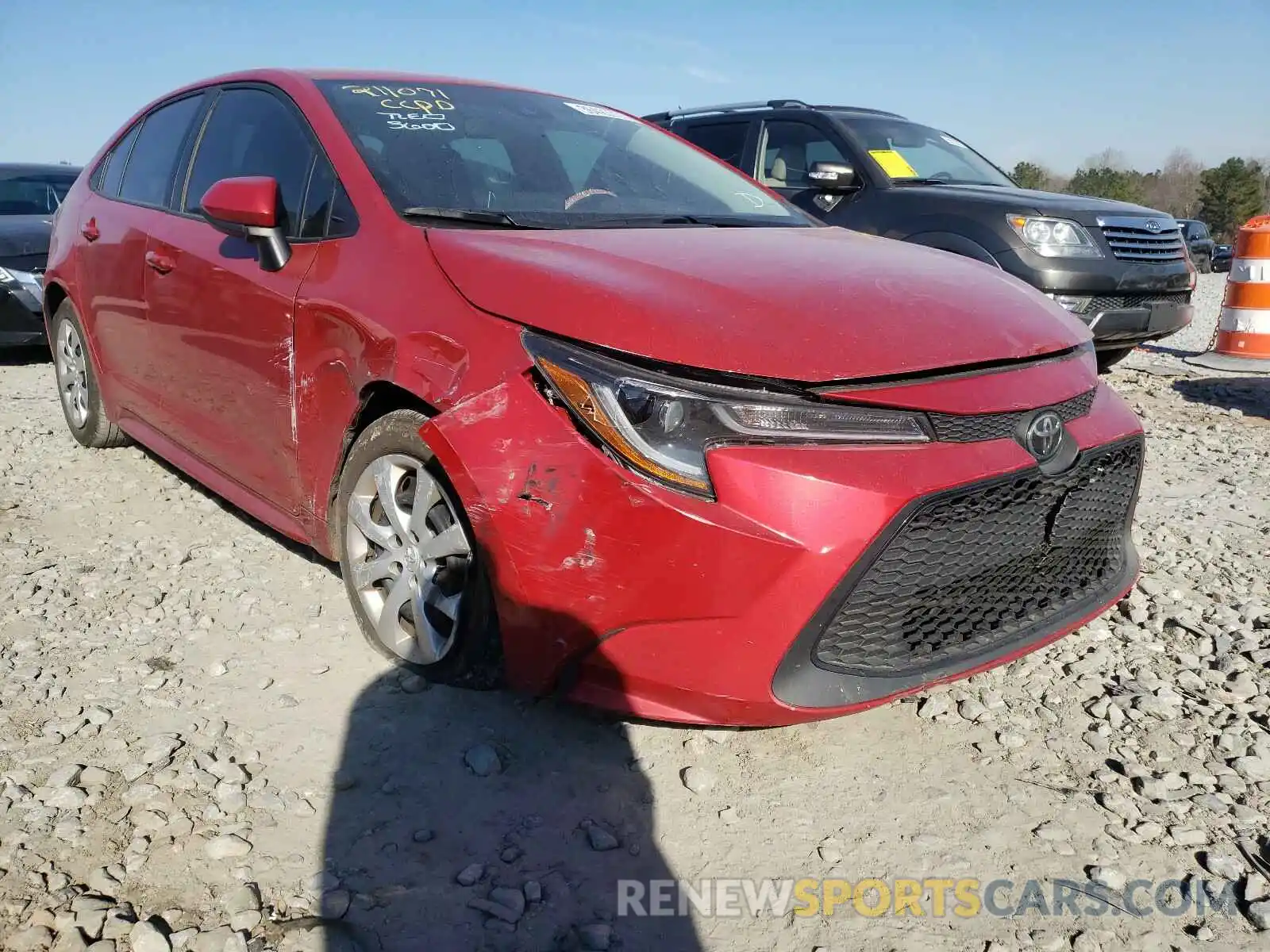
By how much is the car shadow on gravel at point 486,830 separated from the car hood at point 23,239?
653 cm

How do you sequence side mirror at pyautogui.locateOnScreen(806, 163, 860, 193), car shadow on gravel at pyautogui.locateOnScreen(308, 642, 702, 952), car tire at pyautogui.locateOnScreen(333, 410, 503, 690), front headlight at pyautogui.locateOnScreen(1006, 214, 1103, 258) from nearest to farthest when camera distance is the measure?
1. car shadow on gravel at pyautogui.locateOnScreen(308, 642, 702, 952)
2. car tire at pyautogui.locateOnScreen(333, 410, 503, 690)
3. front headlight at pyautogui.locateOnScreen(1006, 214, 1103, 258)
4. side mirror at pyautogui.locateOnScreen(806, 163, 860, 193)

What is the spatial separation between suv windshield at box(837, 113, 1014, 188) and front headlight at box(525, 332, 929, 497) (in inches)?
203

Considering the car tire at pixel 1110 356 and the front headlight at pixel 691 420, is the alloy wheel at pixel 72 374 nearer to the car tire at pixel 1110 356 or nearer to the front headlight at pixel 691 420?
the front headlight at pixel 691 420

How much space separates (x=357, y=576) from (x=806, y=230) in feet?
5.53

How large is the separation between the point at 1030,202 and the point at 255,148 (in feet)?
15.7

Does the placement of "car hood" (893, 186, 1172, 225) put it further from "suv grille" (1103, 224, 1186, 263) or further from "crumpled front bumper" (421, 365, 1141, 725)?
"crumpled front bumper" (421, 365, 1141, 725)

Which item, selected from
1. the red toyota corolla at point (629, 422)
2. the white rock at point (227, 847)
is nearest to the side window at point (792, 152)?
the red toyota corolla at point (629, 422)

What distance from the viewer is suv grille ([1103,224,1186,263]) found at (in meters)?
6.20

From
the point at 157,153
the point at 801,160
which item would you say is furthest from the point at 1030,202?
the point at 157,153

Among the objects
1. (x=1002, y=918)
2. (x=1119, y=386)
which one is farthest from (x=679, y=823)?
(x=1119, y=386)

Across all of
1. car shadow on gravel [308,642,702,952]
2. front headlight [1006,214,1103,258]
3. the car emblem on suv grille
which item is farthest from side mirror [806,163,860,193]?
car shadow on gravel [308,642,702,952]

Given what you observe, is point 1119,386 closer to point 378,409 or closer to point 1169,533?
point 1169,533

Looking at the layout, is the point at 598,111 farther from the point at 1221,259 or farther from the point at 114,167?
the point at 1221,259

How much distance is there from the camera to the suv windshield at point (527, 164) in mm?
2809
